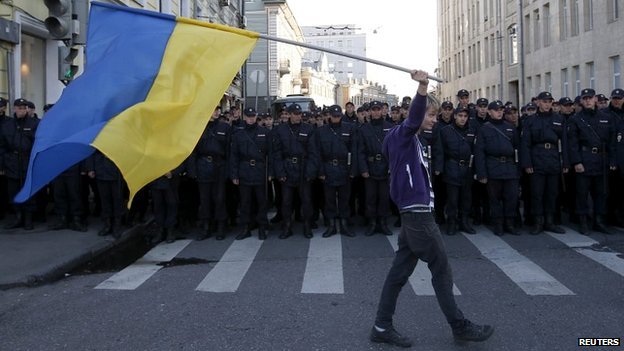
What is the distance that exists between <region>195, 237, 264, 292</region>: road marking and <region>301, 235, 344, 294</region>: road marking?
839 millimetres

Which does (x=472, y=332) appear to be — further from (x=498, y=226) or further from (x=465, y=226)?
(x=465, y=226)

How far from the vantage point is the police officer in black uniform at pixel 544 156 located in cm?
981

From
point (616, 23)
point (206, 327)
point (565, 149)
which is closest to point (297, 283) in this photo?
point (206, 327)

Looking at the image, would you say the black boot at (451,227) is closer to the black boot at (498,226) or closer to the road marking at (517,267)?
the road marking at (517,267)

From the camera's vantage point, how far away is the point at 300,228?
1092cm

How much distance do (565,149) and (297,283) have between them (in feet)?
18.0

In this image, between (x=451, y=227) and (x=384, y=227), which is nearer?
(x=451, y=227)

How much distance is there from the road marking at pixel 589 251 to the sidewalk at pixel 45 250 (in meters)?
7.09

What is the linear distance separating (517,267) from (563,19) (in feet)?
93.0

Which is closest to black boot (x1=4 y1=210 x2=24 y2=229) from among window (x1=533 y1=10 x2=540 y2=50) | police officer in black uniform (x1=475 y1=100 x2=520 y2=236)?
police officer in black uniform (x1=475 y1=100 x2=520 y2=236)

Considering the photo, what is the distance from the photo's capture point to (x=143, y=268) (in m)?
8.04

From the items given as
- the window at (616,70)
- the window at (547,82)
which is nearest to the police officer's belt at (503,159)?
the window at (616,70)

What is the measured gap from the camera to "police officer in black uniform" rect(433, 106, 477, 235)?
9.93 m

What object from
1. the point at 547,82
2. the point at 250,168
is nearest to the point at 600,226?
the point at 250,168
